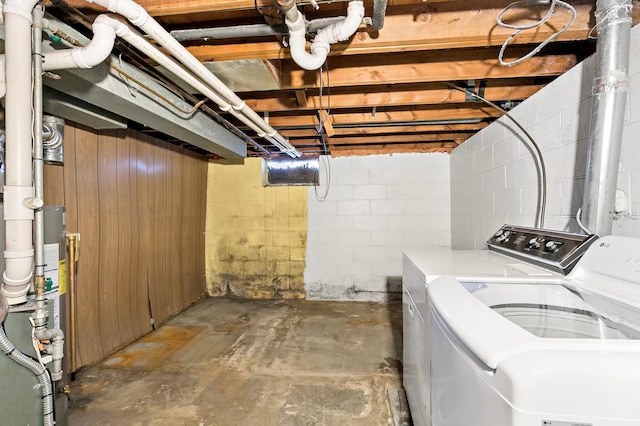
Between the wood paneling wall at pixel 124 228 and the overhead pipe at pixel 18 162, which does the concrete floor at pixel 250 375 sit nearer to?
the wood paneling wall at pixel 124 228

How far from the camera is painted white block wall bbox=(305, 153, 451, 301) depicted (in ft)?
13.0

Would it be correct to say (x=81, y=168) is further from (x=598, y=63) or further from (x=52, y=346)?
(x=598, y=63)

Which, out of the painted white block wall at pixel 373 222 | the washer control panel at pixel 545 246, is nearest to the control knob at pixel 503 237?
the washer control panel at pixel 545 246

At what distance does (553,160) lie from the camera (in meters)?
1.74

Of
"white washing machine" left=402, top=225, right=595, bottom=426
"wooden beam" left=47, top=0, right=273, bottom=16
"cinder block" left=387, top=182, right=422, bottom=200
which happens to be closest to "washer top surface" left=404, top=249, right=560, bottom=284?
"white washing machine" left=402, top=225, right=595, bottom=426

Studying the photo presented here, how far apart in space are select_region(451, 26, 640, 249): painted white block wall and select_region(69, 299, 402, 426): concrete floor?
153 centimetres

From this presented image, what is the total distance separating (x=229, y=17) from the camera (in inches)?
55.9

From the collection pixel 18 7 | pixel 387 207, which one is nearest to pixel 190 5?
pixel 18 7

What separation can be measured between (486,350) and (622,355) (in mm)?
217

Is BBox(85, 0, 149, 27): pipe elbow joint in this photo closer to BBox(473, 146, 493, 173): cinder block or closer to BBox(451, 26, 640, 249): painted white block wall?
BBox(451, 26, 640, 249): painted white block wall

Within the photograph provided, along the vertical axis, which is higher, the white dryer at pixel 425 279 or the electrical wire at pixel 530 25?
the electrical wire at pixel 530 25

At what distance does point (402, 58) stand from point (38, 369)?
2.53m

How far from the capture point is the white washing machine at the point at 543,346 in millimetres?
487

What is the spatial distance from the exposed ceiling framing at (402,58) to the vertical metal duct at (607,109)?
0.27 m
